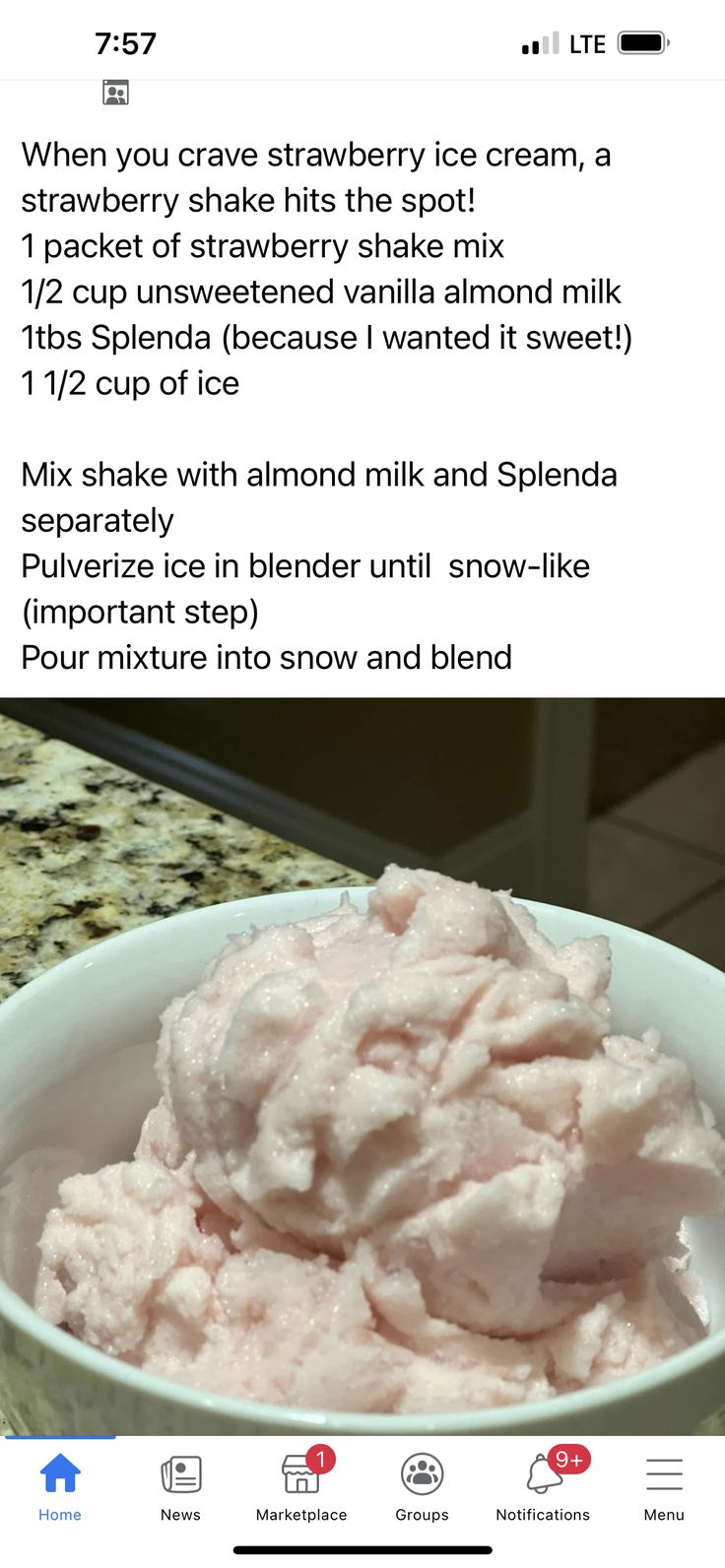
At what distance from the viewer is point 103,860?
868 millimetres

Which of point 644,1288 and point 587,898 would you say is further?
point 587,898

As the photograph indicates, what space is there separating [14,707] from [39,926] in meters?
1.78

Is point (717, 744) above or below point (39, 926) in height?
below

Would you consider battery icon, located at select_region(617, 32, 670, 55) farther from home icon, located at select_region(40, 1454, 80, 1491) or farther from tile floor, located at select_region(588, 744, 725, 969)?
tile floor, located at select_region(588, 744, 725, 969)

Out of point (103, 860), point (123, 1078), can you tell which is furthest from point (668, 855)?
point (123, 1078)

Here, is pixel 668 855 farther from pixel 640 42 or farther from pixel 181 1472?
pixel 181 1472

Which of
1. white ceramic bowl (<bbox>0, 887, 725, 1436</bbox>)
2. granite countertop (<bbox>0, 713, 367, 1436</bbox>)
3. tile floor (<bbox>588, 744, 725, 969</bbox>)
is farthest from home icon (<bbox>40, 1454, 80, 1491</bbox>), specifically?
tile floor (<bbox>588, 744, 725, 969</bbox>)

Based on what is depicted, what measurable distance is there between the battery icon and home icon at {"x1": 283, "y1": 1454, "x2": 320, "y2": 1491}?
0.95 meters

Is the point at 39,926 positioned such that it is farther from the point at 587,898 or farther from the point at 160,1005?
the point at 587,898

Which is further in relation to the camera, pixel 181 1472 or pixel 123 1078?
pixel 123 1078

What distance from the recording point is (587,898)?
2.24 meters

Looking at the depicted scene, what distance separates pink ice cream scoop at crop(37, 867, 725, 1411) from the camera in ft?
1.40

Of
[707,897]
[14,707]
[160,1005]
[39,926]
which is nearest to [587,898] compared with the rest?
[707,897]

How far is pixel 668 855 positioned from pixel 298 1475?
6.36 ft
